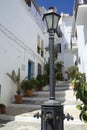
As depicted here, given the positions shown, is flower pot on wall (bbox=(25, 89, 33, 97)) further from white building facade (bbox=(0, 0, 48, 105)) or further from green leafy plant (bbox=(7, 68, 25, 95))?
green leafy plant (bbox=(7, 68, 25, 95))

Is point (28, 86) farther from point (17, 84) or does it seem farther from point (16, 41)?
point (16, 41)

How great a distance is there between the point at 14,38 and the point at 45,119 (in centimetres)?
1053

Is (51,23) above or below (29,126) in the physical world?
above

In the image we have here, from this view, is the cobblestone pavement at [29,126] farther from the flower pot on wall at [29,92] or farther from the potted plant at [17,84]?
the flower pot on wall at [29,92]

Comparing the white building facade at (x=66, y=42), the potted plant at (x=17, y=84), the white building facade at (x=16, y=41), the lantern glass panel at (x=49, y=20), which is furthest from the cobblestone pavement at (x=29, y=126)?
the white building facade at (x=66, y=42)

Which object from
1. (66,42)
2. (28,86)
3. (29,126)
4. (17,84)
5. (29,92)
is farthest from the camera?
(66,42)

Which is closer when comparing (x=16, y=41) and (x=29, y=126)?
(x=29, y=126)

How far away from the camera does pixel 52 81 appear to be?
5.36 meters

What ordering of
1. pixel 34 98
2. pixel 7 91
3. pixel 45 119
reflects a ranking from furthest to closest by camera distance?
1. pixel 34 98
2. pixel 7 91
3. pixel 45 119

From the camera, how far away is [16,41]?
15.2 m

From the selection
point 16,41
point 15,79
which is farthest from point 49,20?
point 16,41

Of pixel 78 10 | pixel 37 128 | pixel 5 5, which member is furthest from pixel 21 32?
pixel 37 128

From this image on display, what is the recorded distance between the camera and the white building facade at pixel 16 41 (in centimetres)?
1310

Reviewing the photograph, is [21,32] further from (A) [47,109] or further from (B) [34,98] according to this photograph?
(A) [47,109]
